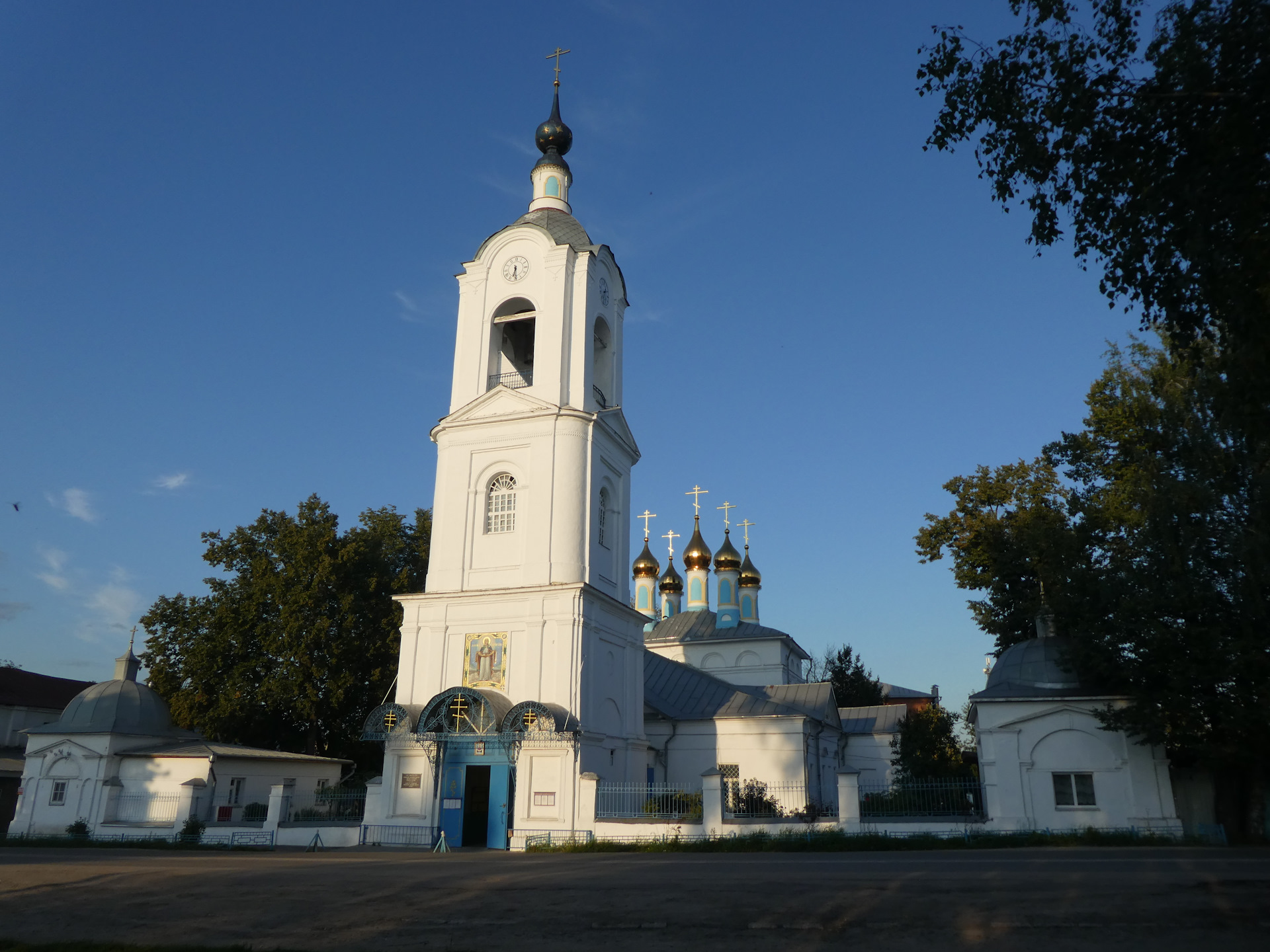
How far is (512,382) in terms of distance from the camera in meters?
25.0

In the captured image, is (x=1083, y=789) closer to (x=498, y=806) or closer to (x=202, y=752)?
(x=498, y=806)

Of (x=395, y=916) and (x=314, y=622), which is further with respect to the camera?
(x=314, y=622)

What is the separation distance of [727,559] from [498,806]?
27.3 m

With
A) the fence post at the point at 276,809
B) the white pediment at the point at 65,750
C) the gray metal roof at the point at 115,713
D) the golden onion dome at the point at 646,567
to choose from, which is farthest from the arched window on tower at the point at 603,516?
the golden onion dome at the point at 646,567

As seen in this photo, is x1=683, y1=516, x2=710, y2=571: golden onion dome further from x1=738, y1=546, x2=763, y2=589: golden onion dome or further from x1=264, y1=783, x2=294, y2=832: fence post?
x1=264, y1=783, x2=294, y2=832: fence post

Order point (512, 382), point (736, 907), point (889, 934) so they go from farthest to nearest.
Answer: point (512, 382) < point (736, 907) < point (889, 934)

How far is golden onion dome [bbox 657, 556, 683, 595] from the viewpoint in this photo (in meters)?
49.0

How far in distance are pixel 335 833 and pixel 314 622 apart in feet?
33.8

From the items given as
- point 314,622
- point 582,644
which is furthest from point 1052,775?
point 314,622

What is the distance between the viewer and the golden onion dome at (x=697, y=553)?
47281 mm

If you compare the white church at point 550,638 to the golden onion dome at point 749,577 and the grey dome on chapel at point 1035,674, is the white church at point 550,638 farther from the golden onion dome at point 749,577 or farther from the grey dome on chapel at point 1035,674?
the golden onion dome at point 749,577

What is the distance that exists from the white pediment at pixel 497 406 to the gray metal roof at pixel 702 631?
2248 cm

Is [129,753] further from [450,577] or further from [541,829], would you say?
[541,829]

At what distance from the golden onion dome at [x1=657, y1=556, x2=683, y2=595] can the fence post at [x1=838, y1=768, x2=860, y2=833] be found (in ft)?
98.3
